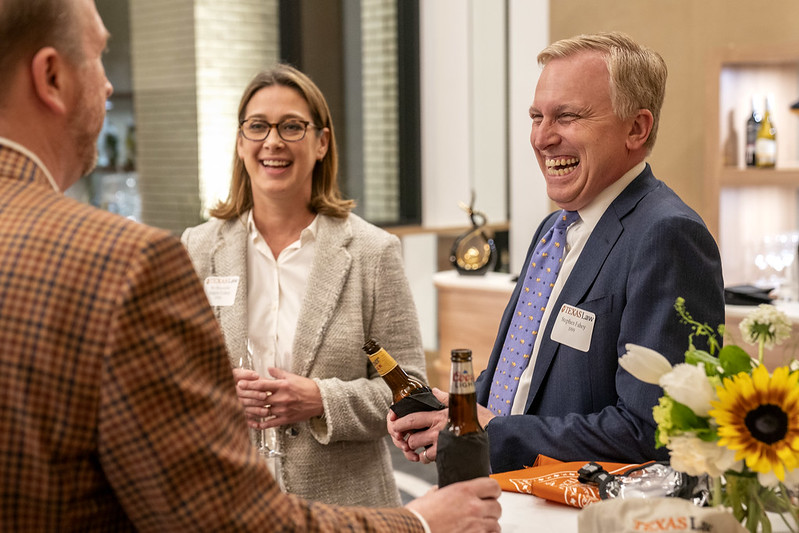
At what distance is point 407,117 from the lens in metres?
6.98

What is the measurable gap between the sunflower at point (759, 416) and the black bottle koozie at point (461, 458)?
40cm

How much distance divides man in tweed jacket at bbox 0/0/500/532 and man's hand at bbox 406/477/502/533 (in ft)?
0.72

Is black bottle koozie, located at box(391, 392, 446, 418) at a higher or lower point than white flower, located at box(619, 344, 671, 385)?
lower

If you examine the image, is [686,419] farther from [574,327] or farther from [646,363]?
[574,327]

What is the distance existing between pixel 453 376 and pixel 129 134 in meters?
5.08

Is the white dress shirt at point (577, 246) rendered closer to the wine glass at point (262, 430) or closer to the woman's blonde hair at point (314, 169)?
the wine glass at point (262, 430)

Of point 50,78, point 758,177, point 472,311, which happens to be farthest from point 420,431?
point 758,177

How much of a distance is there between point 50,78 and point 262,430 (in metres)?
1.27

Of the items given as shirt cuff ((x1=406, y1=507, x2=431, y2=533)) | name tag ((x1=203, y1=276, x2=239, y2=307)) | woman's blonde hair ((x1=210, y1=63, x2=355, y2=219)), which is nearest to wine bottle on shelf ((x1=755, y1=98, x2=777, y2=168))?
Result: woman's blonde hair ((x1=210, y1=63, x2=355, y2=219))

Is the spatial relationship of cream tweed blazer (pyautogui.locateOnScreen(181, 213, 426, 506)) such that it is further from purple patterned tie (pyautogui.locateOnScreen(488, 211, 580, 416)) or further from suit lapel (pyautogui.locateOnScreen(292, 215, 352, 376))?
purple patterned tie (pyautogui.locateOnScreen(488, 211, 580, 416))

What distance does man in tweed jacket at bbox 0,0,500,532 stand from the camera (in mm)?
945

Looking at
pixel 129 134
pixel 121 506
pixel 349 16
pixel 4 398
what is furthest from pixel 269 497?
pixel 349 16

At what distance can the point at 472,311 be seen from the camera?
5.02m

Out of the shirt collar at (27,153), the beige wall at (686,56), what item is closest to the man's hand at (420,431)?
the shirt collar at (27,153)
